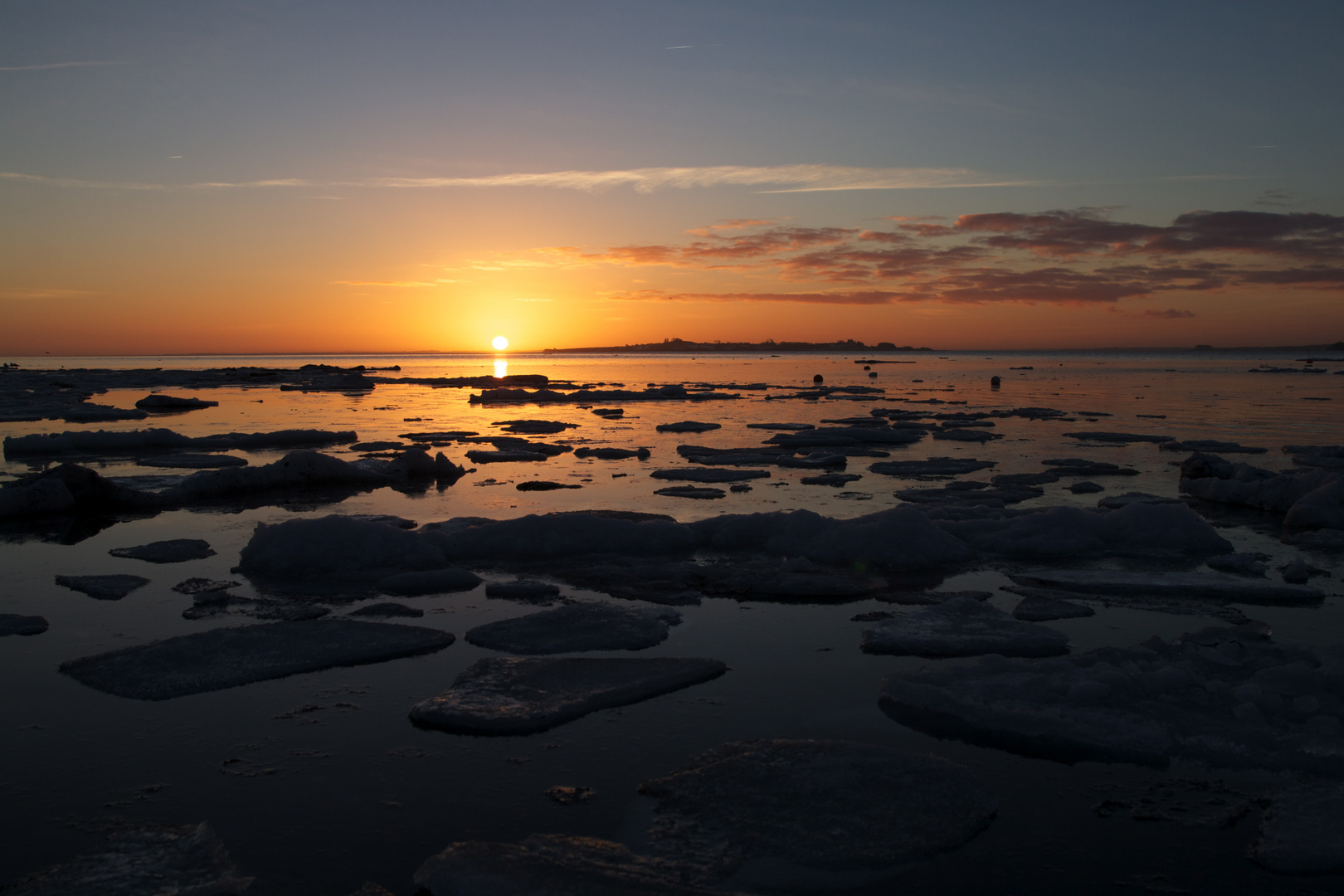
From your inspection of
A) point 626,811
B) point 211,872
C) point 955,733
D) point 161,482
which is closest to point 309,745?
point 211,872

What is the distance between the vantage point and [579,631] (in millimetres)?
4508

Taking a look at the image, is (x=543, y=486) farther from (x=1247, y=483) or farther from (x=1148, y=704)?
(x=1247, y=483)

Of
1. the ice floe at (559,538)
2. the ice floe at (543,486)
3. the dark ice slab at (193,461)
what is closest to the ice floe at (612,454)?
the ice floe at (543,486)

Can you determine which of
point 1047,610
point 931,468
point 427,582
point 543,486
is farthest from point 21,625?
point 931,468

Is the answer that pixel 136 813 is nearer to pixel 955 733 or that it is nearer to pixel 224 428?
pixel 955 733

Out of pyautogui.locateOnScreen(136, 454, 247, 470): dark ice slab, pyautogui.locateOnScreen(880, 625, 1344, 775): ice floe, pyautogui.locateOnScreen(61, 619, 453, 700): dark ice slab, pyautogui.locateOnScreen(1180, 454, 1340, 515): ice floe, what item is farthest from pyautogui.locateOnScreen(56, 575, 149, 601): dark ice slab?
pyautogui.locateOnScreen(1180, 454, 1340, 515): ice floe

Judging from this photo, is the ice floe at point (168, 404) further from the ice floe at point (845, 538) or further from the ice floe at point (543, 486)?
the ice floe at point (845, 538)

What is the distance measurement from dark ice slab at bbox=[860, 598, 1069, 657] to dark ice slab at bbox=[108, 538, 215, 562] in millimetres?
5081

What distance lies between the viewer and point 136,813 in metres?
2.70

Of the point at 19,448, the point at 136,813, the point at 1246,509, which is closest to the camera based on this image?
the point at 136,813

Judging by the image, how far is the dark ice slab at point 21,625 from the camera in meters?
4.52

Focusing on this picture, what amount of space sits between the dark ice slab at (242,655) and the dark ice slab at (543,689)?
0.65 meters

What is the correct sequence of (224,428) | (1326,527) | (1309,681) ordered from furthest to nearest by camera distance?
1. (224,428)
2. (1326,527)
3. (1309,681)

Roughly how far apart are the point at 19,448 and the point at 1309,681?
51.9ft
